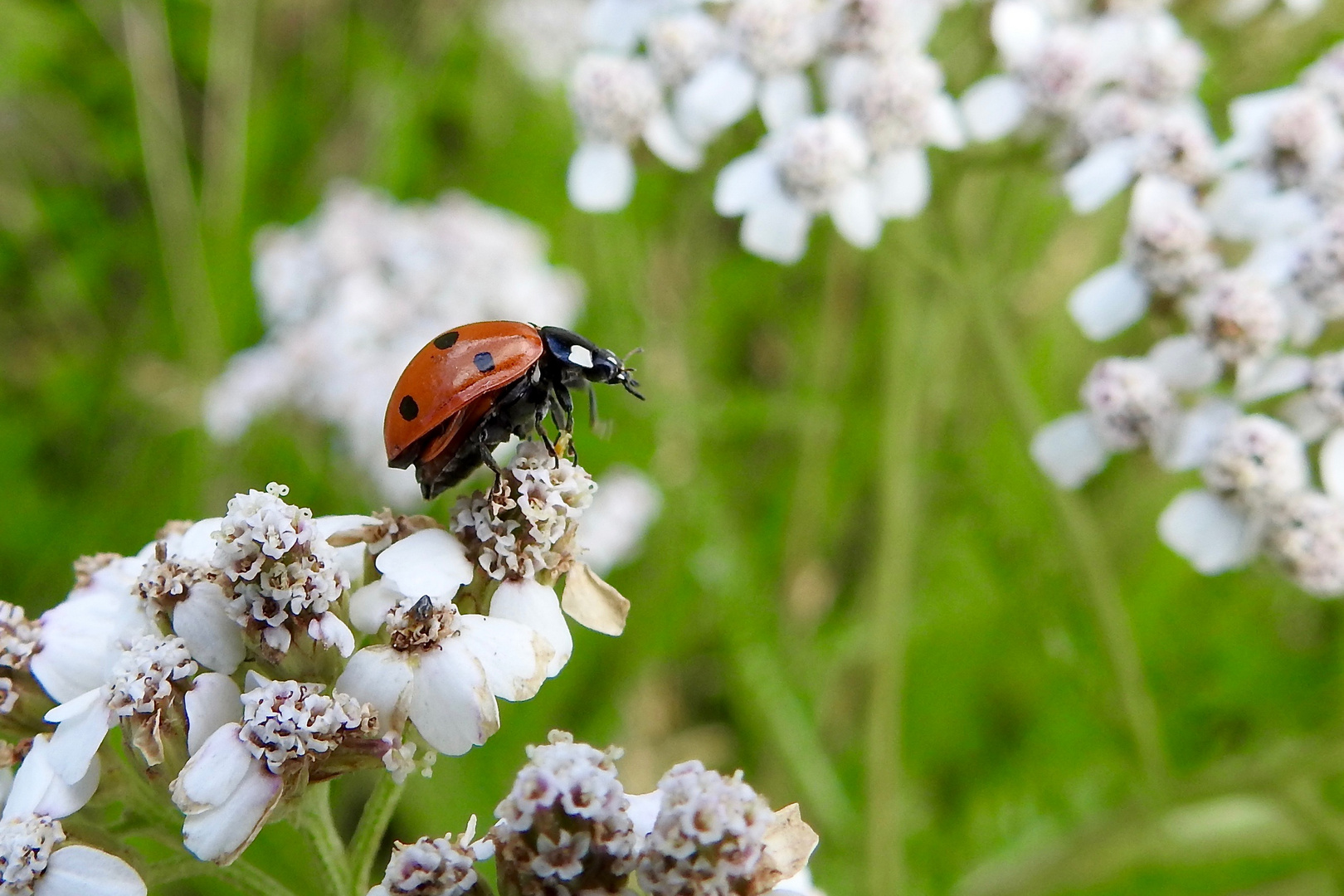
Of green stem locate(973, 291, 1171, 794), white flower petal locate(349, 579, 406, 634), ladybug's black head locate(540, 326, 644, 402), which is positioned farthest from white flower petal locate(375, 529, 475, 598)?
green stem locate(973, 291, 1171, 794)

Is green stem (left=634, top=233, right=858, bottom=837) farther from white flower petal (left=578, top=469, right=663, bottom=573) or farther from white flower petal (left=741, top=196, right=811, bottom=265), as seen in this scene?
white flower petal (left=741, top=196, right=811, bottom=265)

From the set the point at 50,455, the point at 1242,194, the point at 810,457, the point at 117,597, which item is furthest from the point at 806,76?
the point at 50,455

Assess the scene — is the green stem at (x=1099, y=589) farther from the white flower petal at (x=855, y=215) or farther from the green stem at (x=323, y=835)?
the green stem at (x=323, y=835)

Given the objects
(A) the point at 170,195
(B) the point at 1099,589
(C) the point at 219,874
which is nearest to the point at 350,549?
(C) the point at 219,874

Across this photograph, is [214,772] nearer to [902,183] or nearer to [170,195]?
[902,183]

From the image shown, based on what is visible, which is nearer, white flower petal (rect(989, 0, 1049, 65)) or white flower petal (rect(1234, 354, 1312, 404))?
white flower petal (rect(1234, 354, 1312, 404))

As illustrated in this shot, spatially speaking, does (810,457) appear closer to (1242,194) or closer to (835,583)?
(835,583)
